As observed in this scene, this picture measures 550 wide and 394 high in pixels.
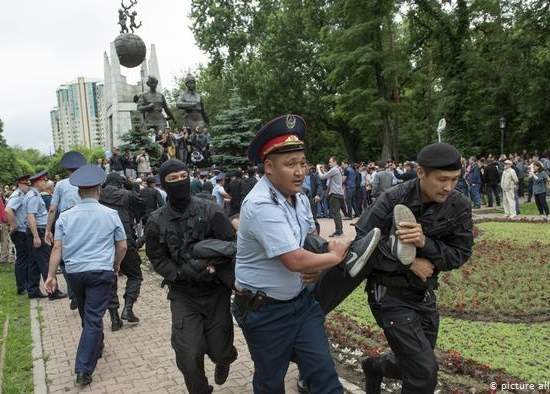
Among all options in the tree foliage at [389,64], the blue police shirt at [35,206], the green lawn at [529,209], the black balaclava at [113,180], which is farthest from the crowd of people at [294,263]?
the tree foliage at [389,64]

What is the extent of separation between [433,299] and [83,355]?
11.3 feet

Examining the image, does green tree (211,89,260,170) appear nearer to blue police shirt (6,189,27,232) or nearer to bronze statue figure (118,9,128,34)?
bronze statue figure (118,9,128,34)

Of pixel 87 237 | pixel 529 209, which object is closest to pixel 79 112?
pixel 529 209

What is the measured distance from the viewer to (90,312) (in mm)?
5262

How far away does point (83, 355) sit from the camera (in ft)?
17.2

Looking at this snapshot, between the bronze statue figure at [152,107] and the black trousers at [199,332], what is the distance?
18.0 m

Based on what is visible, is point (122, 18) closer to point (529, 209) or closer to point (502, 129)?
point (529, 209)

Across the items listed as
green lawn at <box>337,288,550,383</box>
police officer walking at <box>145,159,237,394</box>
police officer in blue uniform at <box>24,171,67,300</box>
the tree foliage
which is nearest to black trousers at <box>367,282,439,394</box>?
police officer walking at <box>145,159,237,394</box>

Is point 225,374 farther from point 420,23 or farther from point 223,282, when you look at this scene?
point 420,23

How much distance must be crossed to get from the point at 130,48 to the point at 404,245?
21438 millimetres

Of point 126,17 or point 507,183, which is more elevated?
point 126,17

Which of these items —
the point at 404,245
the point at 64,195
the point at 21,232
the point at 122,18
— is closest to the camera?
the point at 404,245

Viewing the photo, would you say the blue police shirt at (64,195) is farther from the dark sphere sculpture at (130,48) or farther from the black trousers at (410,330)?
the dark sphere sculpture at (130,48)

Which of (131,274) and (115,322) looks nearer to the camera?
(115,322)
